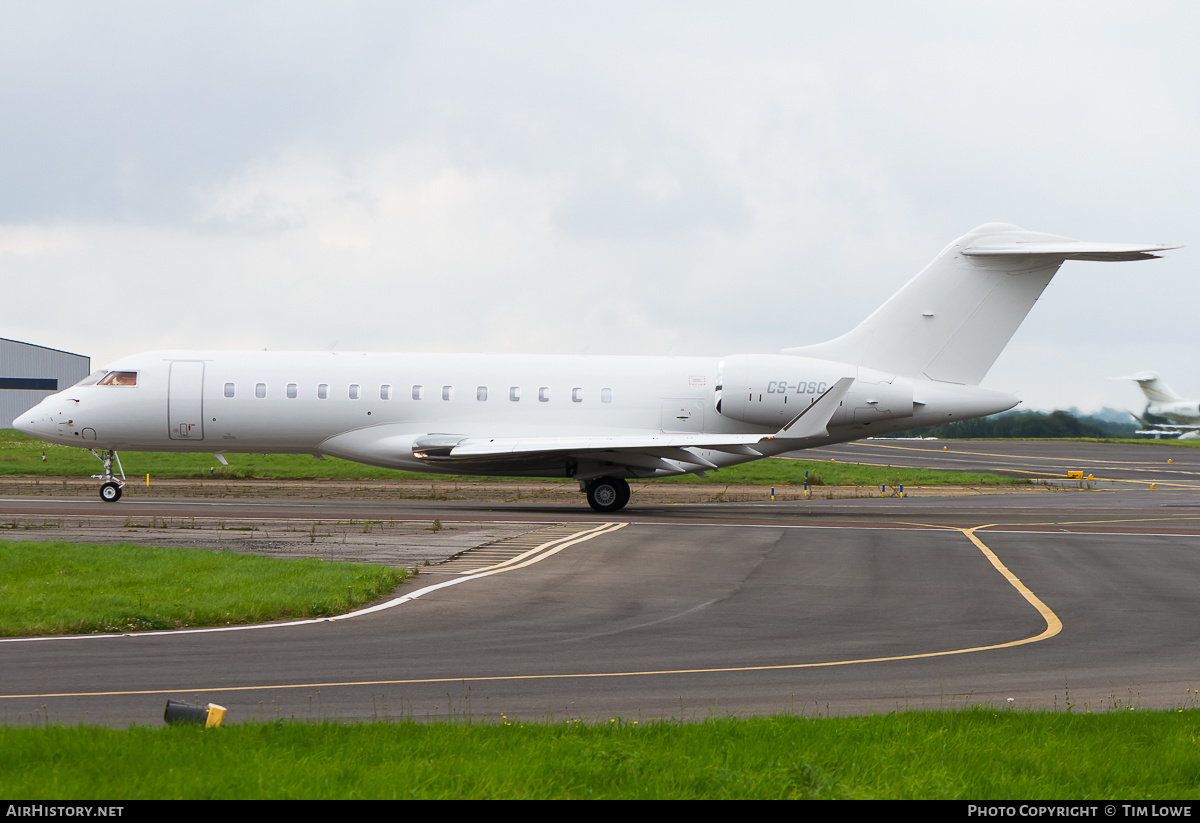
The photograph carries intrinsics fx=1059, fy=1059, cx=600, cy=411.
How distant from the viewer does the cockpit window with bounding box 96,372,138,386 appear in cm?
3039

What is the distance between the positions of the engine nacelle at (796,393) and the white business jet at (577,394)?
4cm

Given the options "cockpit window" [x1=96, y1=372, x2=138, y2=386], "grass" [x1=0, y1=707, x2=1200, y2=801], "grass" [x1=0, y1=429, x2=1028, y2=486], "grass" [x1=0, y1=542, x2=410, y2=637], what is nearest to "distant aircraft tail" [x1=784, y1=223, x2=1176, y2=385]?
"grass" [x1=0, y1=429, x2=1028, y2=486]

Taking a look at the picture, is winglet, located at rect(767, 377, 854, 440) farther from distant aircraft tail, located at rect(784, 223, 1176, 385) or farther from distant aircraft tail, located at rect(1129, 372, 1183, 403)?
distant aircraft tail, located at rect(1129, 372, 1183, 403)

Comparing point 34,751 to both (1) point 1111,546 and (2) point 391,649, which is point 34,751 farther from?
(1) point 1111,546

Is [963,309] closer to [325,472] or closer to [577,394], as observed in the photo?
[577,394]

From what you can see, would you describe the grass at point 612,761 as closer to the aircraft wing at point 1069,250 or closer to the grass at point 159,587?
the grass at point 159,587

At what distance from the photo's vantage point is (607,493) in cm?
3008

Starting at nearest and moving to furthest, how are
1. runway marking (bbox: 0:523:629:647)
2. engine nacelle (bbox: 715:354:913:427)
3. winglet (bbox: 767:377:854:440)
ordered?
1. runway marking (bbox: 0:523:629:647)
2. winglet (bbox: 767:377:854:440)
3. engine nacelle (bbox: 715:354:913:427)

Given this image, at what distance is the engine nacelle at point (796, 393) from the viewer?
29.9 metres

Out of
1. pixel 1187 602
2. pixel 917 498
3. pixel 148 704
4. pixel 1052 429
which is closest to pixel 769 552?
pixel 1187 602

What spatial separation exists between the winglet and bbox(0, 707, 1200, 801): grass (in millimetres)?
19385

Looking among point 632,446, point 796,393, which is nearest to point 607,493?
point 632,446

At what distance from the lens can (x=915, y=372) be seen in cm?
3062

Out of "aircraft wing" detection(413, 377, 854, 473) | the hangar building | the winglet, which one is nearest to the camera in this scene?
the winglet
